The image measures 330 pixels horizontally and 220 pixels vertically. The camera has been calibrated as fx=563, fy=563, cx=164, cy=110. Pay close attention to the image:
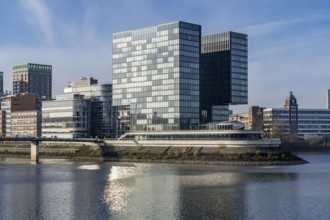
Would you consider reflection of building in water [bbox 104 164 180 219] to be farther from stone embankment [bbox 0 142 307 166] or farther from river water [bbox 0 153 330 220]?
stone embankment [bbox 0 142 307 166]

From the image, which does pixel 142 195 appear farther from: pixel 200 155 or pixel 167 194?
pixel 200 155

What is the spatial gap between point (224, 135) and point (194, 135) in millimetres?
12151

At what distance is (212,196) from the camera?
94.1 meters

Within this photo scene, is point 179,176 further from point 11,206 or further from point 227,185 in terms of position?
point 11,206

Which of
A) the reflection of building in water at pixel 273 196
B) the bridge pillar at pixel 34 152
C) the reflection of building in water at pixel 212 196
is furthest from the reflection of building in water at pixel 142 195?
the bridge pillar at pixel 34 152

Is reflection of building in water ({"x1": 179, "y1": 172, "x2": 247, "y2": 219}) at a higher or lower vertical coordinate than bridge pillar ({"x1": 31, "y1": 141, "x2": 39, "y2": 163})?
lower

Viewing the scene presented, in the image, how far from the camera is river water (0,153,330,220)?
261 feet

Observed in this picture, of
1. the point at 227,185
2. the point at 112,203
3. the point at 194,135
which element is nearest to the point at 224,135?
the point at 194,135

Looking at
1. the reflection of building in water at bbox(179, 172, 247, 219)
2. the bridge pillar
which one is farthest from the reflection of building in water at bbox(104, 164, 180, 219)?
the bridge pillar

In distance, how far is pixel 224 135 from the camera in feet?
568

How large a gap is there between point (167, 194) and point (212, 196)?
840 cm

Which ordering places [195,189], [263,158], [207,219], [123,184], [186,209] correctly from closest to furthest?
[207,219], [186,209], [195,189], [123,184], [263,158]

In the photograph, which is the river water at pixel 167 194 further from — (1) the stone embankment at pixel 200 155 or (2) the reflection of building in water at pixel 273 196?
(1) the stone embankment at pixel 200 155

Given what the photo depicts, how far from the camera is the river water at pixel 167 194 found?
7962cm
